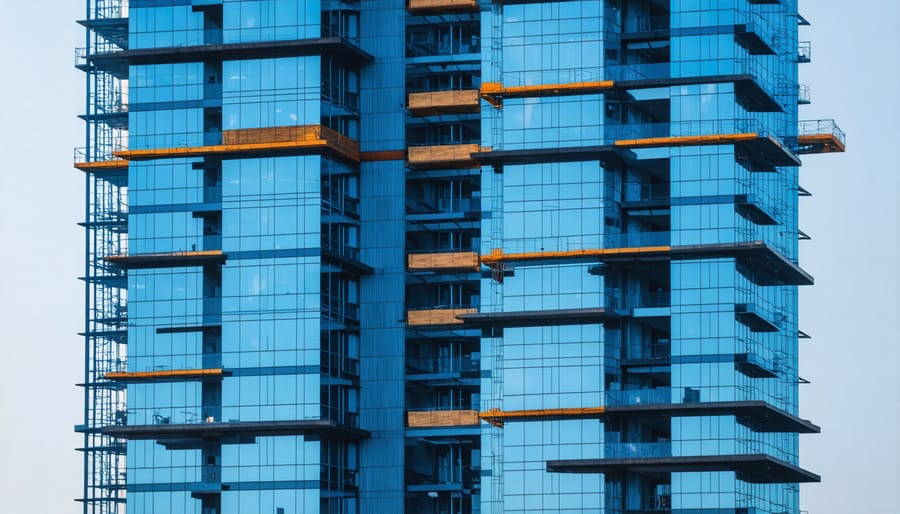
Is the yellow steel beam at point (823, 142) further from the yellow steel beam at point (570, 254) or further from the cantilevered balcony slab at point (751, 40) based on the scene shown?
the yellow steel beam at point (570, 254)

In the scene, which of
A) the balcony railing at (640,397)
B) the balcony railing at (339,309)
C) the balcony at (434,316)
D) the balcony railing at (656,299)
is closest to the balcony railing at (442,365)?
the balcony at (434,316)

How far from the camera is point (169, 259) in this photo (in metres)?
156

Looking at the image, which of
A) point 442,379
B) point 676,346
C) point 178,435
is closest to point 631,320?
point 676,346

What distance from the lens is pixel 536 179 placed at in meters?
151

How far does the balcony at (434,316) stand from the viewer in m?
157

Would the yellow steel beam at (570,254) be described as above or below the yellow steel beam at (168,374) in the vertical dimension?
above

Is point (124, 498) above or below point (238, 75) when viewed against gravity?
below

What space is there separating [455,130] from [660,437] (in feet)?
85.1

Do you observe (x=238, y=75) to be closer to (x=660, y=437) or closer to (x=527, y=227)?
(x=527, y=227)

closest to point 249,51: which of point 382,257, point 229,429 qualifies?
point 382,257

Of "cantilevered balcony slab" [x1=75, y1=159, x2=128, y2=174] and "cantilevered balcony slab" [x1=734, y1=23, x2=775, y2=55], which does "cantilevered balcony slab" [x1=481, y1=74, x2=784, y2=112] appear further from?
"cantilevered balcony slab" [x1=75, y1=159, x2=128, y2=174]

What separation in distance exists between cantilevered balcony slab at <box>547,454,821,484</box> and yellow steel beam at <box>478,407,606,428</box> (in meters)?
2.76

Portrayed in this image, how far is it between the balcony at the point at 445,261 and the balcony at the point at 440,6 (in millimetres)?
15465

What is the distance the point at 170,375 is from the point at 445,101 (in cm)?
2364
